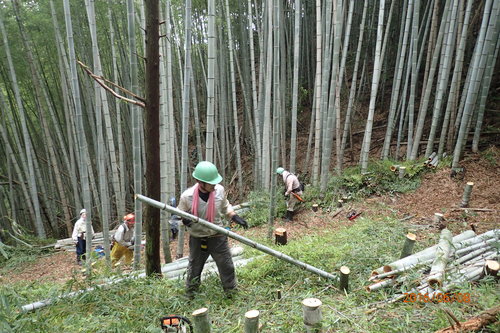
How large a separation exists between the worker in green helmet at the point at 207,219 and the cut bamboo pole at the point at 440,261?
1.36 m

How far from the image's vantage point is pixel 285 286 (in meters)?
2.49

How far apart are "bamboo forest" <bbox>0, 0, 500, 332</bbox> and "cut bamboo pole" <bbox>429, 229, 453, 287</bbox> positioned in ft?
0.06

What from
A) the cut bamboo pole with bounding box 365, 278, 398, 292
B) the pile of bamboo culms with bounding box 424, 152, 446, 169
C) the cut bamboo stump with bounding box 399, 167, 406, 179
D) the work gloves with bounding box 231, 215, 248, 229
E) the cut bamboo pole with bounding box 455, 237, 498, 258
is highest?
the work gloves with bounding box 231, 215, 248, 229

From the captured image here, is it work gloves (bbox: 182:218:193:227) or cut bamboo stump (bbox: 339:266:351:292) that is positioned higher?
work gloves (bbox: 182:218:193:227)

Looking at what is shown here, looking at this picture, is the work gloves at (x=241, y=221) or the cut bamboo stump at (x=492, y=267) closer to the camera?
the cut bamboo stump at (x=492, y=267)

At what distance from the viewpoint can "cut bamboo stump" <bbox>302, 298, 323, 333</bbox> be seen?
5.41 ft

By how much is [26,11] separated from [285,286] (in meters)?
6.49

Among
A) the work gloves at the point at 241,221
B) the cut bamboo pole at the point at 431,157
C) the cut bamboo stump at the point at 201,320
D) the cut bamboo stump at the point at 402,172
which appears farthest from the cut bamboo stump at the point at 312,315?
the cut bamboo pole at the point at 431,157

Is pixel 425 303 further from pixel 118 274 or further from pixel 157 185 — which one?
pixel 118 274

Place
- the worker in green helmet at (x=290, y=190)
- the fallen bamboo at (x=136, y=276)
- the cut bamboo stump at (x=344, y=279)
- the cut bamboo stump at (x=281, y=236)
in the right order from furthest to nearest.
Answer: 1. the worker in green helmet at (x=290, y=190)
2. the cut bamboo stump at (x=281, y=236)
3. the cut bamboo stump at (x=344, y=279)
4. the fallen bamboo at (x=136, y=276)

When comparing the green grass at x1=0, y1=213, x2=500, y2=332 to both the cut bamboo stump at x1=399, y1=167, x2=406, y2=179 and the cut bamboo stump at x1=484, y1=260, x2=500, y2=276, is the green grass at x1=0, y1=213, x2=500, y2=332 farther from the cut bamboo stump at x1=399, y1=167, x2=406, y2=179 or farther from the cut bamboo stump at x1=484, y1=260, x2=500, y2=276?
the cut bamboo stump at x1=399, y1=167, x2=406, y2=179

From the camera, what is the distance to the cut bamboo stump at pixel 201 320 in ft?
5.38

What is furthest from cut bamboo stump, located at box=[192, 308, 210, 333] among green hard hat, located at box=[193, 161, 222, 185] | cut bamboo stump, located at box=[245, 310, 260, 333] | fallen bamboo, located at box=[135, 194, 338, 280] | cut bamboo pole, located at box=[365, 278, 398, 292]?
cut bamboo pole, located at box=[365, 278, 398, 292]
